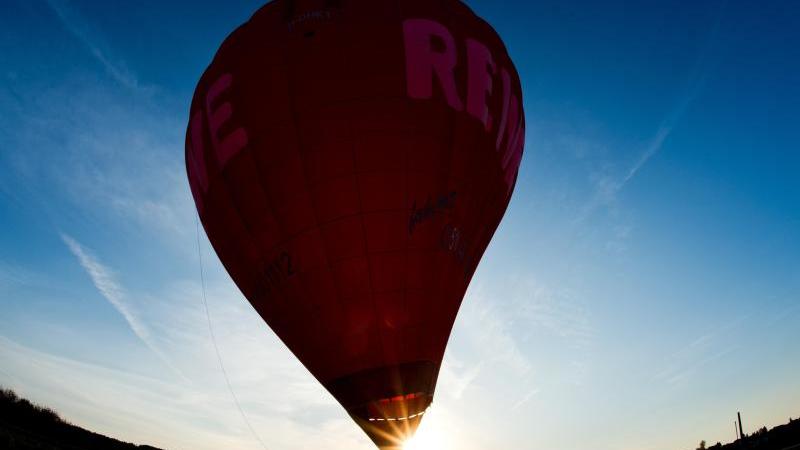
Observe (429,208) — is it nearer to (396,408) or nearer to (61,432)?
(396,408)

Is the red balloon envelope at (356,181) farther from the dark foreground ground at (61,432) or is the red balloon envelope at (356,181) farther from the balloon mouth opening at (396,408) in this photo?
the dark foreground ground at (61,432)

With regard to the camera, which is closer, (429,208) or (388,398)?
(388,398)

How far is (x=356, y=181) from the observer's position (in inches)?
328

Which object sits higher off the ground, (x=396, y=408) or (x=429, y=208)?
(x=429, y=208)

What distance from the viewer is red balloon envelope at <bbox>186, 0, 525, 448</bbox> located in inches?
324

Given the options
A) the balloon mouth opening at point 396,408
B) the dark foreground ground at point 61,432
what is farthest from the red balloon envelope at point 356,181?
the dark foreground ground at point 61,432

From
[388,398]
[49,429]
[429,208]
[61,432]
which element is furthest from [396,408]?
[49,429]

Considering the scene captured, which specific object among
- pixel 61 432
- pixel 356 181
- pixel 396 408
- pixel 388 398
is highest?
pixel 356 181

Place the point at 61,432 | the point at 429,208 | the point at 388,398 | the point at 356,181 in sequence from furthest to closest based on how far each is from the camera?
the point at 61,432
the point at 429,208
the point at 356,181
the point at 388,398

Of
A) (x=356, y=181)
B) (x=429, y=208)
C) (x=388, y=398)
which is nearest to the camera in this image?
(x=388, y=398)

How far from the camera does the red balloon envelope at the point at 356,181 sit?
8234 millimetres

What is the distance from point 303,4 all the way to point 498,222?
6.25 m

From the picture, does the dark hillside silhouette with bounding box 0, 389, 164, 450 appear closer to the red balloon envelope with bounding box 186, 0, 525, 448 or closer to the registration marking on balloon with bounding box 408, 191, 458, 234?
the red balloon envelope with bounding box 186, 0, 525, 448

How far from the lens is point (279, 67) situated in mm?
8664
